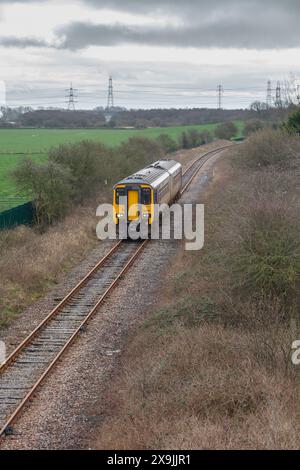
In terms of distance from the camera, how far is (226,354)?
1295cm

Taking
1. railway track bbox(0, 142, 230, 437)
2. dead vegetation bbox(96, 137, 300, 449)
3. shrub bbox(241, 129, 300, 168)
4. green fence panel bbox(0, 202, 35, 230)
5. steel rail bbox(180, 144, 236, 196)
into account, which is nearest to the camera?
dead vegetation bbox(96, 137, 300, 449)

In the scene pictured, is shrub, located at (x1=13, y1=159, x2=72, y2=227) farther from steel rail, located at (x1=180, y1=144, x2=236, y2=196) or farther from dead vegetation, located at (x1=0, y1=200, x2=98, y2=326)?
steel rail, located at (x1=180, y1=144, x2=236, y2=196)

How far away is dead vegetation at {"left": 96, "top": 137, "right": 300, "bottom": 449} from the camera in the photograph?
32.7 ft

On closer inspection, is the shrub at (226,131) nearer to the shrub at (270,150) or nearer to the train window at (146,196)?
the shrub at (270,150)

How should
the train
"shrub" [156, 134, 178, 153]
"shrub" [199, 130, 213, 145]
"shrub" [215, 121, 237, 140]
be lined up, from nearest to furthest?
1. the train
2. "shrub" [156, 134, 178, 153]
3. "shrub" [199, 130, 213, 145]
4. "shrub" [215, 121, 237, 140]

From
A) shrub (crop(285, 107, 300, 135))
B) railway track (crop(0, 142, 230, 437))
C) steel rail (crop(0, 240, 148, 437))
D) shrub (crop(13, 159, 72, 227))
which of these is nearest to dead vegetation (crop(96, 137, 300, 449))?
steel rail (crop(0, 240, 148, 437))

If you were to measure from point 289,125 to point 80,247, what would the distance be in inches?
859

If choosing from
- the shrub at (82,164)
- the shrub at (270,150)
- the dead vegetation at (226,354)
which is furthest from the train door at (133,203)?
the shrub at (270,150)

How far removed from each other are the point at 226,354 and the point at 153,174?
729 inches

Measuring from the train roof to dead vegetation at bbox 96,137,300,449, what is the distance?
7925 mm

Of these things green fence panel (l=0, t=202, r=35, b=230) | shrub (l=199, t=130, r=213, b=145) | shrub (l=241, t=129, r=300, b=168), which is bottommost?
green fence panel (l=0, t=202, r=35, b=230)

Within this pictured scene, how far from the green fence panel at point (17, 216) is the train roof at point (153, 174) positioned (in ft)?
20.8

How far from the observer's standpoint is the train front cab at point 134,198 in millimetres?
27156
